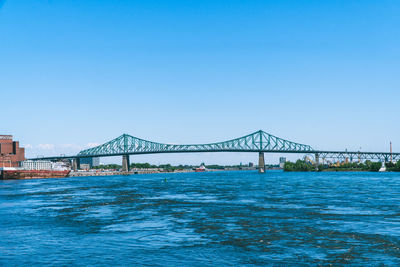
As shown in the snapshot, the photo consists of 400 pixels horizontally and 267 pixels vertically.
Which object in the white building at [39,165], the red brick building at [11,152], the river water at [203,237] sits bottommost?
the river water at [203,237]

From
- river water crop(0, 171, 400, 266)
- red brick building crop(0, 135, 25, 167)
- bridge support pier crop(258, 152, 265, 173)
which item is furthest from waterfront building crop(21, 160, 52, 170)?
river water crop(0, 171, 400, 266)

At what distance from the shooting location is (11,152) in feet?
502

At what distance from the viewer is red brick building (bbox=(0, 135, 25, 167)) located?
147 meters

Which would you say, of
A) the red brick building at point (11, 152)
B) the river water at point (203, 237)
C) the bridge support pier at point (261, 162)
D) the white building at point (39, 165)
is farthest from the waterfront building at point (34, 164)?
the river water at point (203, 237)

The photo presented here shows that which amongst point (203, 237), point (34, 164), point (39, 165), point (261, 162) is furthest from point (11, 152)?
point (203, 237)

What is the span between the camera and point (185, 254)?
16.2 metres

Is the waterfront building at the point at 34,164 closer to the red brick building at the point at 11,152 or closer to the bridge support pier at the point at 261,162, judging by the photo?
the red brick building at the point at 11,152

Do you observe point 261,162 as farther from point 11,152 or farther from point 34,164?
point 34,164

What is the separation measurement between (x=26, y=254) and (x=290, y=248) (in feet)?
38.3

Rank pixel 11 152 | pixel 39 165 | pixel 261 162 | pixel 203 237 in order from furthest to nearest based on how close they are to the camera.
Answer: pixel 39 165 → pixel 261 162 → pixel 11 152 → pixel 203 237

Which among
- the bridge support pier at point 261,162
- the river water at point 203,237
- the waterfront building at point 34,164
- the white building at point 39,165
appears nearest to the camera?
the river water at point 203,237

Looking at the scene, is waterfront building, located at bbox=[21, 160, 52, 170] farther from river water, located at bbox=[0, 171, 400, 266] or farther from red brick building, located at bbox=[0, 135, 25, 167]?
river water, located at bbox=[0, 171, 400, 266]

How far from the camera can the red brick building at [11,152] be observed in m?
147

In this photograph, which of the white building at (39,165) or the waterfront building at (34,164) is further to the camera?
the waterfront building at (34,164)
